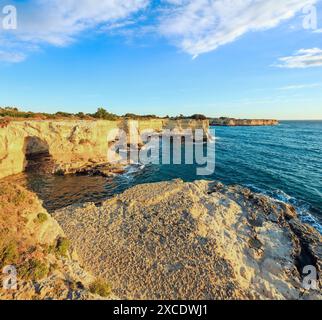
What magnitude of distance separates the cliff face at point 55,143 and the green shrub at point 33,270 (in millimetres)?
26076

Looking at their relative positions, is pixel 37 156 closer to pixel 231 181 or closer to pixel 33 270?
pixel 231 181

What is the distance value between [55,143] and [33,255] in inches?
1154

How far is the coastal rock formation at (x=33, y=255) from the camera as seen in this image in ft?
27.3

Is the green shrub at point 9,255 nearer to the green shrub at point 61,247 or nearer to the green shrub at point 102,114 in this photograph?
the green shrub at point 61,247

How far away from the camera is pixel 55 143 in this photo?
3550 cm

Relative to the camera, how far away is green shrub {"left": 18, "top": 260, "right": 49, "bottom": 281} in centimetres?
863

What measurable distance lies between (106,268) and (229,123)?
6207 inches

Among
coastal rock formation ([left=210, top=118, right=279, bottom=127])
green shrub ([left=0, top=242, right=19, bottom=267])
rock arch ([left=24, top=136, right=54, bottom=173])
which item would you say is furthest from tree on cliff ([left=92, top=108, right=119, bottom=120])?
coastal rock formation ([left=210, top=118, right=279, bottom=127])

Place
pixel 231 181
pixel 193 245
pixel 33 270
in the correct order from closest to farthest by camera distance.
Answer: pixel 33 270, pixel 193 245, pixel 231 181

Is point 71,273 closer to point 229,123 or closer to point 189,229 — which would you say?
point 189,229

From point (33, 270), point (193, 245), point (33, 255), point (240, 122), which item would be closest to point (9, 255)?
point (33, 255)

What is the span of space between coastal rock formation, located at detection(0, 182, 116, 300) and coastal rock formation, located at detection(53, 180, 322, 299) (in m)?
2.85

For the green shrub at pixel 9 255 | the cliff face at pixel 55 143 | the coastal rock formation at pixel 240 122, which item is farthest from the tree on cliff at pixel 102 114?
the coastal rock formation at pixel 240 122
